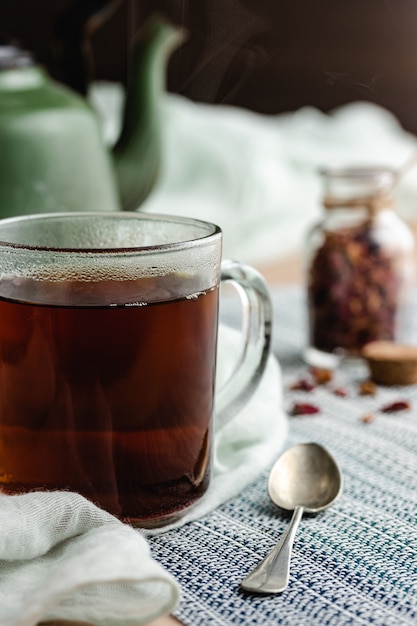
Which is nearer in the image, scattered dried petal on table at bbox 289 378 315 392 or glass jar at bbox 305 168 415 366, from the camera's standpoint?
scattered dried petal on table at bbox 289 378 315 392

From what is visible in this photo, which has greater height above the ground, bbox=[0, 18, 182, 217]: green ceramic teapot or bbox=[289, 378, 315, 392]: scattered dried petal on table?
bbox=[0, 18, 182, 217]: green ceramic teapot

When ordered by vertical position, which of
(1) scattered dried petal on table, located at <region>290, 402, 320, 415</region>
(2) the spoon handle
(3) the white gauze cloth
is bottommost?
(1) scattered dried petal on table, located at <region>290, 402, 320, 415</region>

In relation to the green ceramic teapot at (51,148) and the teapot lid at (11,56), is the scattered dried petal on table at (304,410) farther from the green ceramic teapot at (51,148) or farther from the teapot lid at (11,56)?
the teapot lid at (11,56)

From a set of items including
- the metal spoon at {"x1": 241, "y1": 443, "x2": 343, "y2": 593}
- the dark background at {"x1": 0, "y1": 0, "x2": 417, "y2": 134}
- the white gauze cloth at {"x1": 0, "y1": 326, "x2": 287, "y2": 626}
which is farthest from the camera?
the dark background at {"x1": 0, "y1": 0, "x2": 417, "y2": 134}

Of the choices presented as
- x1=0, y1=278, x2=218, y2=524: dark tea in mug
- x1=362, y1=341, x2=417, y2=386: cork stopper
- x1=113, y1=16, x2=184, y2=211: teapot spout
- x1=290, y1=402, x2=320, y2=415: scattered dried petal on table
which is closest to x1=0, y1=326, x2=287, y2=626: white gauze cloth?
x1=0, y1=278, x2=218, y2=524: dark tea in mug

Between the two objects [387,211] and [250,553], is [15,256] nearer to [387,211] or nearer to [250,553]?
[250,553]

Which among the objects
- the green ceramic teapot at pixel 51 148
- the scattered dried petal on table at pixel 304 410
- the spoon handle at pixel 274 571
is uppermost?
the green ceramic teapot at pixel 51 148

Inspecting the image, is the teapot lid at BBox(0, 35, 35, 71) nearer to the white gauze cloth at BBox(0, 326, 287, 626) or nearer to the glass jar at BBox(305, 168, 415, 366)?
the glass jar at BBox(305, 168, 415, 366)

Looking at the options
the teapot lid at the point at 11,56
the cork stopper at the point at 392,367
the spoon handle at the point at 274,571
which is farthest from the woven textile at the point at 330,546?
the teapot lid at the point at 11,56
